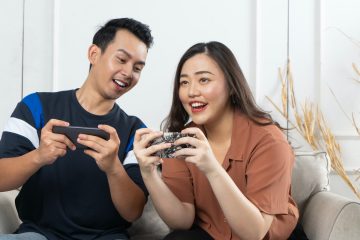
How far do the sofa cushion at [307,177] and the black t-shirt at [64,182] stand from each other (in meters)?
0.61

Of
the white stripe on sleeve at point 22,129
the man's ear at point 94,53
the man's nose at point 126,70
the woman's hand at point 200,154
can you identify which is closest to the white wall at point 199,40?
the man's ear at point 94,53

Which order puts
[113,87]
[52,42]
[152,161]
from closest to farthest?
[152,161], [113,87], [52,42]

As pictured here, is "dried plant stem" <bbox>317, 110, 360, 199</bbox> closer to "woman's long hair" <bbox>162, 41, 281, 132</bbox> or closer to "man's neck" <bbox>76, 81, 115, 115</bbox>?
"woman's long hair" <bbox>162, 41, 281, 132</bbox>

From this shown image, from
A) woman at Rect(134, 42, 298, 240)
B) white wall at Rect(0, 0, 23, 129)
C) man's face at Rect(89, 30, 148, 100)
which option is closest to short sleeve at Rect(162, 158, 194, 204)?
woman at Rect(134, 42, 298, 240)

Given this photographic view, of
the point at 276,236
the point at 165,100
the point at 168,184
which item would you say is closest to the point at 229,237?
the point at 276,236

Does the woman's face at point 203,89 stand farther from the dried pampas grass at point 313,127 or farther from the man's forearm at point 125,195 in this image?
the dried pampas grass at point 313,127

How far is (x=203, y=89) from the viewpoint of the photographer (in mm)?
1366

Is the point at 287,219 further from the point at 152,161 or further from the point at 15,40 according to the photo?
the point at 15,40

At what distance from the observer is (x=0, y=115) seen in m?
2.50

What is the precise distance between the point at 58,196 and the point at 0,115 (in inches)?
51.0

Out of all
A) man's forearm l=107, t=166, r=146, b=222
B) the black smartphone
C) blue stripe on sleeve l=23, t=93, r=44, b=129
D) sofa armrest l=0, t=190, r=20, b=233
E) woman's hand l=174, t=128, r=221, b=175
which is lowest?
sofa armrest l=0, t=190, r=20, b=233

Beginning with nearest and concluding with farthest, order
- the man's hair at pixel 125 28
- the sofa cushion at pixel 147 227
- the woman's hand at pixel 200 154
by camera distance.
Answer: the woman's hand at pixel 200 154, the man's hair at pixel 125 28, the sofa cushion at pixel 147 227

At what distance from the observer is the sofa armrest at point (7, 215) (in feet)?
4.88

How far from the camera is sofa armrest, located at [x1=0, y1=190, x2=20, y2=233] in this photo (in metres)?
1.49
